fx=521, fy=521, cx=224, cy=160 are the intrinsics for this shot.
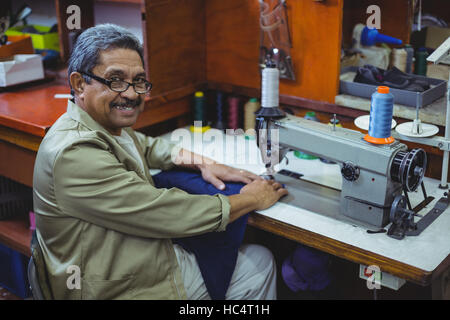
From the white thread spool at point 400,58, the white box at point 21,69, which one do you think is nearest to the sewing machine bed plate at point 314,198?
the white thread spool at point 400,58

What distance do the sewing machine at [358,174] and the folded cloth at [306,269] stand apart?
400 mm

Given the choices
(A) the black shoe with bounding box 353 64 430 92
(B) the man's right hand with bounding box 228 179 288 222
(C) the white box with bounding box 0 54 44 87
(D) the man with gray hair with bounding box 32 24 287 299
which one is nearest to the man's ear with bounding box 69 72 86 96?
(D) the man with gray hair with bounding box 32 24 287 299

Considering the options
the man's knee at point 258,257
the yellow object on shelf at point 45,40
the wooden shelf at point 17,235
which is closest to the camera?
the man's knee at point 258,257

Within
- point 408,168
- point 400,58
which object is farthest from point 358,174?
point 400,58

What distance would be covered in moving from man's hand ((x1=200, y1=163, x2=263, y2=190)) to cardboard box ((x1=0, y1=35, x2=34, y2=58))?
1.37 meters

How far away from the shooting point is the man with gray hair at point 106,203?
5.29 ft

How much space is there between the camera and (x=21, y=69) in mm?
2828

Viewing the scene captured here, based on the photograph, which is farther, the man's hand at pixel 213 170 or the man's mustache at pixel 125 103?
the man's hand at pixel 213 170

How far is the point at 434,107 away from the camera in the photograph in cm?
227

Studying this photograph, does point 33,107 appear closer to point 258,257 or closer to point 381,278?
point 258,257

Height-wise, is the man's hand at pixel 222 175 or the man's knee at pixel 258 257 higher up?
the man's hand at pixel 222 175

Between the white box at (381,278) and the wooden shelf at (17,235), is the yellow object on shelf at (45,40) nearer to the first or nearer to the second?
the wooden shelf at (17,235)

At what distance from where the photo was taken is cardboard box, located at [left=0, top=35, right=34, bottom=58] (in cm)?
280
